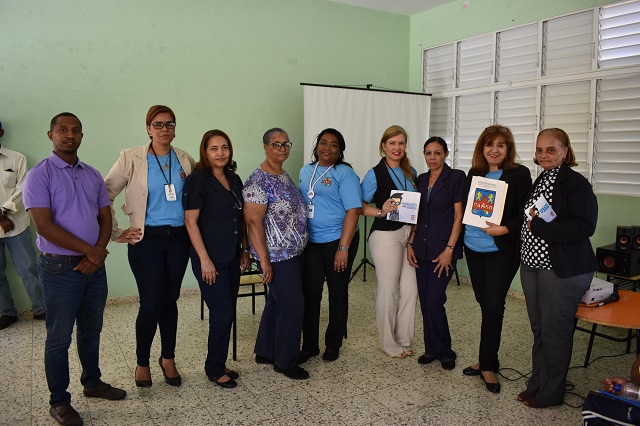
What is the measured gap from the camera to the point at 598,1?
4.45m

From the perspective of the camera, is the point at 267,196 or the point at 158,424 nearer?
the point at 158,424

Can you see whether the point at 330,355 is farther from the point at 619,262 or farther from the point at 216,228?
the point at 619,262

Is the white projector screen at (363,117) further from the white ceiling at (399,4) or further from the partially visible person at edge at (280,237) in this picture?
the partially visible person at edge at (280,237)

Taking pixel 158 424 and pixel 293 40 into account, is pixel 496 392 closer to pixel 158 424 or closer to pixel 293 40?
pixel 158 424

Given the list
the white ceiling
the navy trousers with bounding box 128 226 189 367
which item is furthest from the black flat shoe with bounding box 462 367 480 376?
the white ceiling

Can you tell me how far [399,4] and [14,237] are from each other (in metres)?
4.90

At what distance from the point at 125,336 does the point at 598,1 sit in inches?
202

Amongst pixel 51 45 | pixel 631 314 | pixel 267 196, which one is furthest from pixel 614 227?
pixel 51 45

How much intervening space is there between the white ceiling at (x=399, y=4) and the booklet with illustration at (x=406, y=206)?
3.47 metres

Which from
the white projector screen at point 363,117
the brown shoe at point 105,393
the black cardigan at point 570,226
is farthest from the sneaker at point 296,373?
the white projector screen at point 363,117

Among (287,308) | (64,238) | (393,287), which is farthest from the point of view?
(393,287)

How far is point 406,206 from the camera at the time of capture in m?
3.30

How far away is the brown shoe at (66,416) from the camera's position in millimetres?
2602

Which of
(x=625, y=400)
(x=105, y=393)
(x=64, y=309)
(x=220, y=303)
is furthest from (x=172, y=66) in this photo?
(x=625, y=400)
